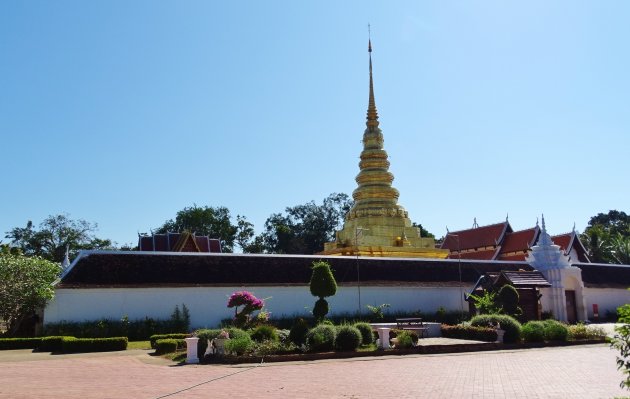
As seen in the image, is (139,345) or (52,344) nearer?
(52,344)

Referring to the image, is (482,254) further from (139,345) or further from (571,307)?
(139,345)

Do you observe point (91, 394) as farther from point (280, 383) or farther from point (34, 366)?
point (34, 366)

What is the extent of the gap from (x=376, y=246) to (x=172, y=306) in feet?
53.2

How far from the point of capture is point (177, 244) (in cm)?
3512

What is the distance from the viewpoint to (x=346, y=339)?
17.2 m

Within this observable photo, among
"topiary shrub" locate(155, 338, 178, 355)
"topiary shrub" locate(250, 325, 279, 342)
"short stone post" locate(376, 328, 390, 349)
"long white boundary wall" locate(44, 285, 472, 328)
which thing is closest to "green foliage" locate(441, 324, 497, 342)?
"short stone post" locate(376, 328, 390, 349)

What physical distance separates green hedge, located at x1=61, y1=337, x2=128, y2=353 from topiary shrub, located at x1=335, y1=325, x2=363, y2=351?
770 cm

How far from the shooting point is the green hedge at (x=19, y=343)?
821 inches

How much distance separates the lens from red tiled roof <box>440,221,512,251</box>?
4272cm

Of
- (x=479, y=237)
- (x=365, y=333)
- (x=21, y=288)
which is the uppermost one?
(x=479, y=237)

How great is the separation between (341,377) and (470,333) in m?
9.97

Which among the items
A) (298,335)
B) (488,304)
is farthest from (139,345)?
(488,304)

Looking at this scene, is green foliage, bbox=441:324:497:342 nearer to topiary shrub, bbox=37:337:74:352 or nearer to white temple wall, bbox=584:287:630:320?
topiary shrub, bbox=37:337:74:352

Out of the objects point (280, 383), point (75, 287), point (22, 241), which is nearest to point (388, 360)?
point (280, 383)
